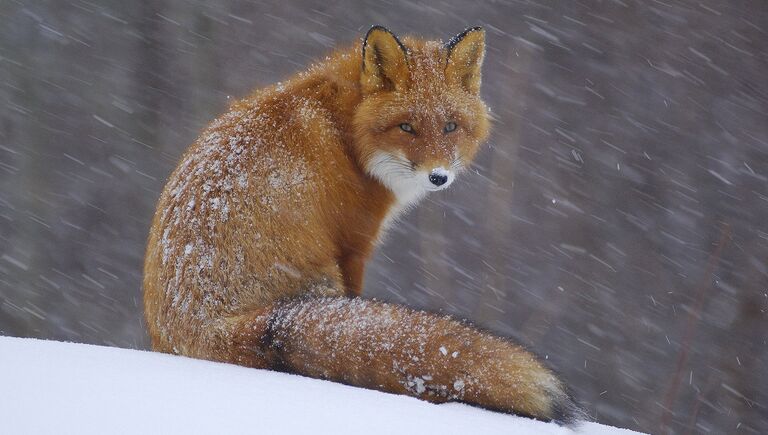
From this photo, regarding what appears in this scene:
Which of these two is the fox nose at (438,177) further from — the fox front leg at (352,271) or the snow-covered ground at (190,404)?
the snow-covered ground at (190,404)

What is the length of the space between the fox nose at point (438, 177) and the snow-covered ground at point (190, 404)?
126 centimetres

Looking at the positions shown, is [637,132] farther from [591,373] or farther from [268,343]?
[268,343]

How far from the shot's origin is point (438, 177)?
3258 mm

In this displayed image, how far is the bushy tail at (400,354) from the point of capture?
2.34 meters

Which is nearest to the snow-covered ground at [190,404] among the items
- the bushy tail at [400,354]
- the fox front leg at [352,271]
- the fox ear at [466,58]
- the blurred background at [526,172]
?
the bushy tail at [400,354]

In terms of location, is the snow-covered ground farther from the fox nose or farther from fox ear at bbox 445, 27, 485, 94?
fox ear at bbox 445, 27, 485, 94

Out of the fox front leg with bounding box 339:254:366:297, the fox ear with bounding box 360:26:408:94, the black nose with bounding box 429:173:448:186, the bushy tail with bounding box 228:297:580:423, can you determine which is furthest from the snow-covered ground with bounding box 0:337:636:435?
the fox ear with bounding box 360:26:408:94

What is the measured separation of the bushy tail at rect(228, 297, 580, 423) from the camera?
7.67 feet

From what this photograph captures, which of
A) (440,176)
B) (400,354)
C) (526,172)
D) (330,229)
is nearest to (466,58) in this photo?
(440,176)

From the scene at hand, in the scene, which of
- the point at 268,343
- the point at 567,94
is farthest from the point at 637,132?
the point at 268,343

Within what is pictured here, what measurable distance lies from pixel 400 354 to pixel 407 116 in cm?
130

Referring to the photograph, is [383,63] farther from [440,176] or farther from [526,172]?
[526,172]

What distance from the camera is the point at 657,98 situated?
27.1ft

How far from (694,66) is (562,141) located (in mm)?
1773
